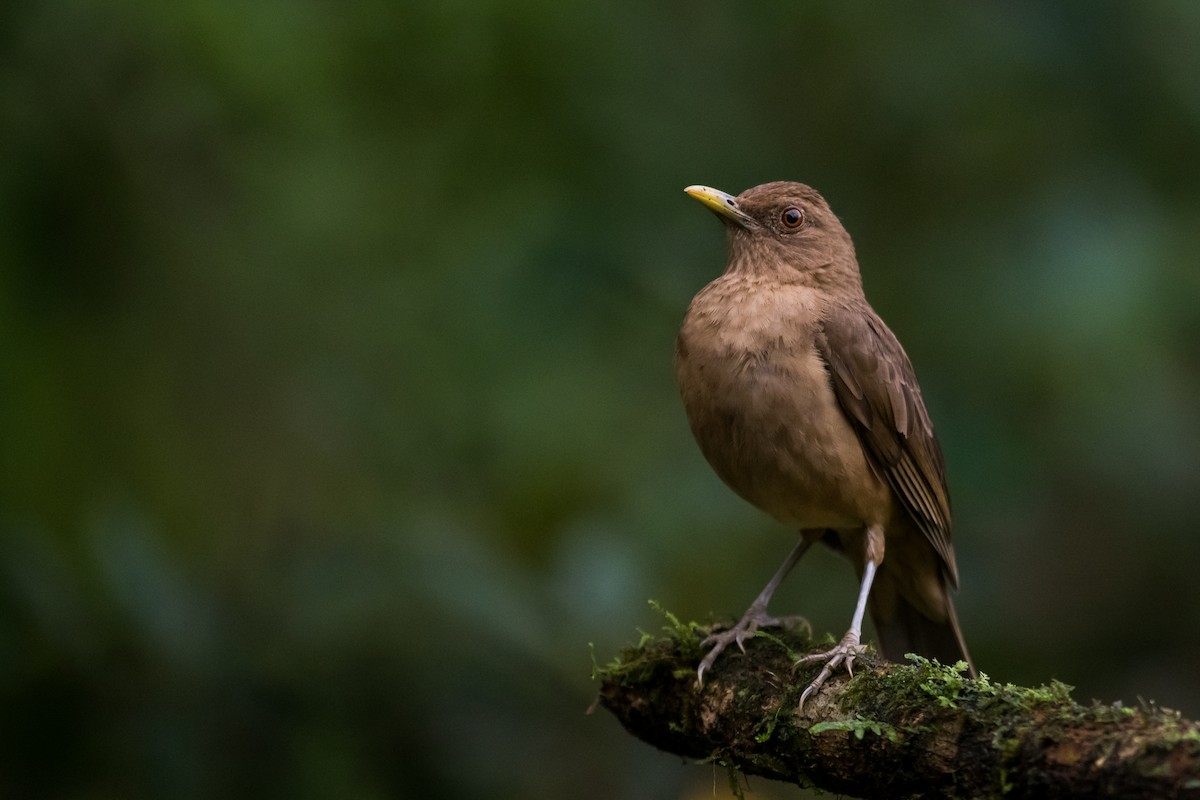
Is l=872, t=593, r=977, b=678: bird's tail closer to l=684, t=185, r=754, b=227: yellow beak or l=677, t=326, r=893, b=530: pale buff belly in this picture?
l=677, t=326, r=893, b=530: pale buff belly

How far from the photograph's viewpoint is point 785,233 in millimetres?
5195

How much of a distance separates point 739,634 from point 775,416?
74 centimetres

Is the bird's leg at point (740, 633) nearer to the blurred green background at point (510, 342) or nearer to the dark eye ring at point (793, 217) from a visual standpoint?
the blurred green background at point (510, 342)

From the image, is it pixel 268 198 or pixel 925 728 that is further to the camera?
pixel 268 198

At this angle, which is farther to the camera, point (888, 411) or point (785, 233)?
point (785, 233)

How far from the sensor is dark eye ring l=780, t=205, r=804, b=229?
205 inches

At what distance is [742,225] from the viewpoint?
207 inches

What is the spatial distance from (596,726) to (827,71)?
3345 mm

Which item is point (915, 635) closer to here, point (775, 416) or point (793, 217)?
point (775, 416)

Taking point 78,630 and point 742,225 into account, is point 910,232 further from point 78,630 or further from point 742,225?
point 78,630

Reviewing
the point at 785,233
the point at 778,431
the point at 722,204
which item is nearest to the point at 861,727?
the point at 778,431

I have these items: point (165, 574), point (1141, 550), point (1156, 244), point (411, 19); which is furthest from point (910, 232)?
point (165, 574)

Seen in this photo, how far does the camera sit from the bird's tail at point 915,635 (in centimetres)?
516

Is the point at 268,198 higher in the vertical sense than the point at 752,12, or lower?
lower
